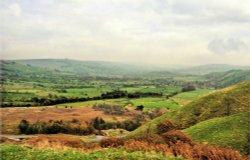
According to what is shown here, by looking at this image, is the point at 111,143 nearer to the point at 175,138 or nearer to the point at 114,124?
the point at 175,138

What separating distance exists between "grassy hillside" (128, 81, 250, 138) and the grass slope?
1590 cm

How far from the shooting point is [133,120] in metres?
112

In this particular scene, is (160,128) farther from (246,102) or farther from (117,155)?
(117,155)

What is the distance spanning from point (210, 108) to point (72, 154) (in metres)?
24.5

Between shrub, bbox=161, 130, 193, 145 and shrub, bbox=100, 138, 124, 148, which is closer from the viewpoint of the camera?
shrub, bbox=161, 130, 193, 145

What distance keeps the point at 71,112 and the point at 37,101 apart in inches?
1469

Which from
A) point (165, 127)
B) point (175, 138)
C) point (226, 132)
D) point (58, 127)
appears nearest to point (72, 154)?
point (175, 138)

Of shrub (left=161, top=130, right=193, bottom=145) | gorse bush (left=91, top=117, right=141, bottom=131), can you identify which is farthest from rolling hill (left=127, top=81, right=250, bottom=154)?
gorse bush (left=91, top=117, right=141, bottom=131)

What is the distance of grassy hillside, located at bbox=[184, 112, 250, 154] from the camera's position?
28055 mm

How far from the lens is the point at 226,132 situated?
30.4 metres

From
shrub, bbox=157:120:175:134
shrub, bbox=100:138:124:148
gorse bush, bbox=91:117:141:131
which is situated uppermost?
shrub, bbox=100:138:124:148

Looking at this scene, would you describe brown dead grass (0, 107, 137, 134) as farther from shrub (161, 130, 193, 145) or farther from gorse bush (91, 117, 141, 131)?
shrub (161, 130, 193, 145)

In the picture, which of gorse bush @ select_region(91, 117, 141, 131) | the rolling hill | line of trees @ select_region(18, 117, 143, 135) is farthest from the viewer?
gorse bush @ select_region(91, 117, 141, 131)

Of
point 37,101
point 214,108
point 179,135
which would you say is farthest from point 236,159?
point 37,101
